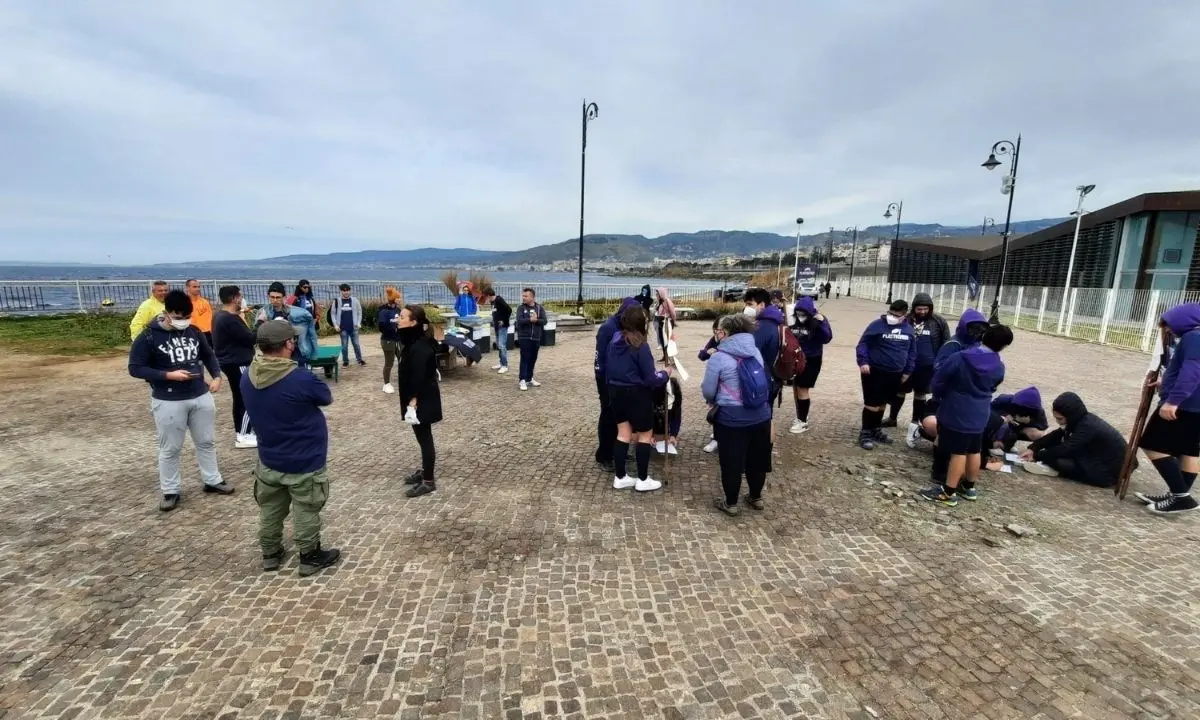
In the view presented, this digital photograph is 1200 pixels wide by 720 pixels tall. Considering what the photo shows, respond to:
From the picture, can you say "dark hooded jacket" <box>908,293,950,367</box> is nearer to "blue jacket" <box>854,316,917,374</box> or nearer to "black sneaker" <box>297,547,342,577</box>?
"blue jacket" <box>854,316,917,374</box>

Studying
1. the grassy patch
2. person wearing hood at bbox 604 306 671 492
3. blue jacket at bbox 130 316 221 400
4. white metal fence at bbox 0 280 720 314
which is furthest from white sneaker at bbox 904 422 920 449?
the grassy patch

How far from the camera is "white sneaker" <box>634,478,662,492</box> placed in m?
4.90

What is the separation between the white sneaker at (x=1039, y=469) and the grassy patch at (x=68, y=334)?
16.3 metres

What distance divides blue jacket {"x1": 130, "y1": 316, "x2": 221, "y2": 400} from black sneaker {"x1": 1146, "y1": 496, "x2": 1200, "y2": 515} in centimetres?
834

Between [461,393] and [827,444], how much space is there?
5.62 meters

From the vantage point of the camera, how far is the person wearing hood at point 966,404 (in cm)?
444

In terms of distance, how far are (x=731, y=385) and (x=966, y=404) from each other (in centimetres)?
220

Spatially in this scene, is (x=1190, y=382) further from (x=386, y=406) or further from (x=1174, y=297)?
(x=1174, y=297)

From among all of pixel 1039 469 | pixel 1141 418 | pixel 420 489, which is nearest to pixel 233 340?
pixel 420 489

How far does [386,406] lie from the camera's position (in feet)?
25.7

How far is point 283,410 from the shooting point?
325 centimetres

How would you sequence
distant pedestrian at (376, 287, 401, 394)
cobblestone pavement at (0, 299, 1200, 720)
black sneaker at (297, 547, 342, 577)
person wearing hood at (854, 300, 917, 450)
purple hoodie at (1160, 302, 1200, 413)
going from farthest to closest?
distant pedestrian at (376, 287, 401, 394), person wearing hood at (854, 300, 917, 450), purple hoodie at (1160, 302, 1200, 413), black sneaker at (297, 547, 342, 577), cobblestone pavement at (0, 299, 1200, 720)

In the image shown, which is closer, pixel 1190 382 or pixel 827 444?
pixel 1190 382

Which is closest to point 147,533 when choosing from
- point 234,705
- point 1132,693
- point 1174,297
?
point 234,705
